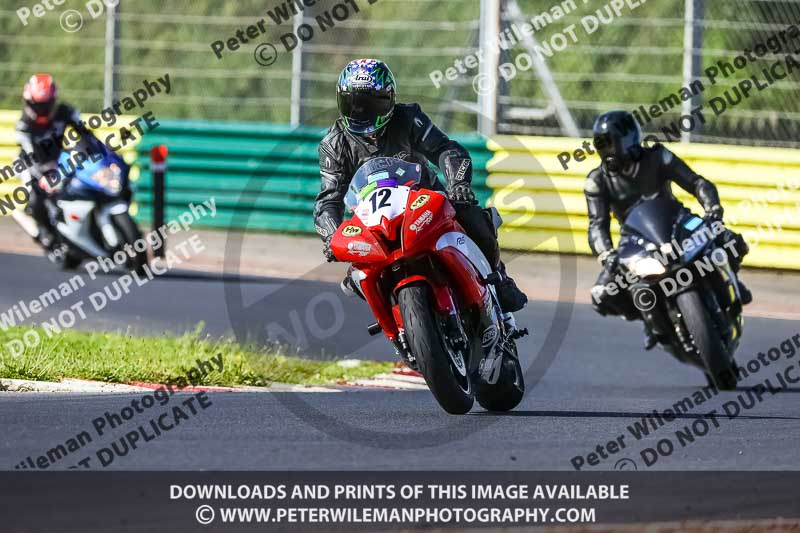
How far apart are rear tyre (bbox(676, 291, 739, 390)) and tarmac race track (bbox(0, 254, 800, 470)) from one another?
0.51 ft

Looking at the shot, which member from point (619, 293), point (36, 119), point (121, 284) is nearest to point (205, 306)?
point (121, 284)

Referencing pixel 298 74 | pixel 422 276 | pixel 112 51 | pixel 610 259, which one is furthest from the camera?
pixel 112 51

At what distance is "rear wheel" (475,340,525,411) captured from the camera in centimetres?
761

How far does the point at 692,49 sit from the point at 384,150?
8194 mm

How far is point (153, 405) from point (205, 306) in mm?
5639

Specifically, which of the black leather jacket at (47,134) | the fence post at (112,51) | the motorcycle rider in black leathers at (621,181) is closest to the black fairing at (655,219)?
the motorcycle rider in black leathers at (621,181)

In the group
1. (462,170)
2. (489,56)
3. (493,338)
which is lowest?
(493,338)

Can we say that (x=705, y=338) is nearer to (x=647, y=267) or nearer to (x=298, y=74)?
(x=647, y=267)

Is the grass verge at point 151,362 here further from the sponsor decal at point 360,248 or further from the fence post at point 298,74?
the fence post at point 298,74

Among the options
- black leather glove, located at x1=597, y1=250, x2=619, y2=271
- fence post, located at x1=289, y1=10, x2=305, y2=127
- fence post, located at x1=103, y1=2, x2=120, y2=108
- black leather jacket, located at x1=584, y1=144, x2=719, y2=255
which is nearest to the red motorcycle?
black leather glove, located at x1=597, y1=250, x2=619, y2=271

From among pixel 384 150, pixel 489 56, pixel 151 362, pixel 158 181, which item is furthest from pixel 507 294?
pixel 158 181

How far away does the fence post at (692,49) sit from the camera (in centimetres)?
1508

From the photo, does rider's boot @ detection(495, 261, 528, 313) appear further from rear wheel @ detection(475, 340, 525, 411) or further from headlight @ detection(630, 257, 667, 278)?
headlight @ detection(630, 257, 667, 278)

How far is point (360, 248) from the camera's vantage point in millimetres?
6852
